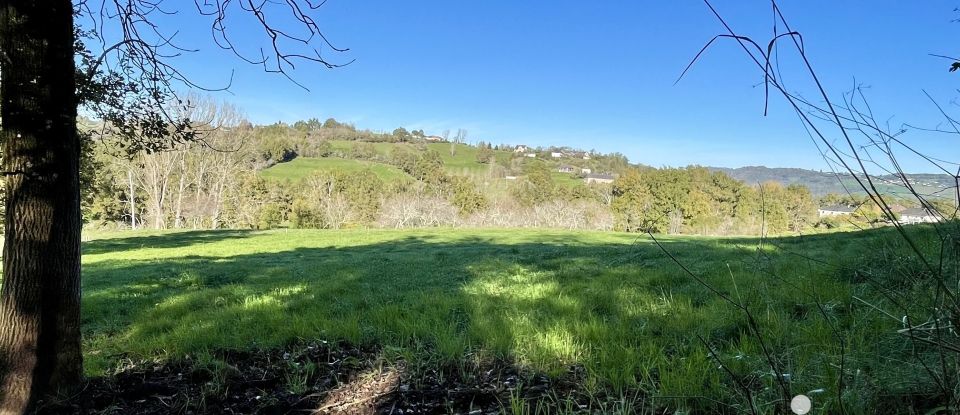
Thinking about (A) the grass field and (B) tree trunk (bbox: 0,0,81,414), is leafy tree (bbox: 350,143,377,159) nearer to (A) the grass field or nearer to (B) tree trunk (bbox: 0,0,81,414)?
(A) the grass field

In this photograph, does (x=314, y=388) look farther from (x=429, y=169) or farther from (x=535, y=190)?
→ (x=429, y=169)

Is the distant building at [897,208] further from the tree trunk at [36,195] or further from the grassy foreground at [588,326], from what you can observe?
the tree trunk at [36,195]

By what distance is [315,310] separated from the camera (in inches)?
191

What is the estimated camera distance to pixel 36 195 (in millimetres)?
2877

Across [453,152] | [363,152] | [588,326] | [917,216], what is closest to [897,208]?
[917,216]

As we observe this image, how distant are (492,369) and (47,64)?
3.20m

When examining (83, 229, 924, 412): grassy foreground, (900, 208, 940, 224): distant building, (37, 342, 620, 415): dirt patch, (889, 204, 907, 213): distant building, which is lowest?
(37, 342, 620, 415): dirt patch

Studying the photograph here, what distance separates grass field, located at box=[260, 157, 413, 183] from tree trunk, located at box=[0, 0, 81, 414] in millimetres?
77534

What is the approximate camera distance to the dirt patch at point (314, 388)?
2707mm

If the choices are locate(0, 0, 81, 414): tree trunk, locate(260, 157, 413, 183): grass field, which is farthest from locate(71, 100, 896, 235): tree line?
locate(0, 0, 81, 414): tree trunk

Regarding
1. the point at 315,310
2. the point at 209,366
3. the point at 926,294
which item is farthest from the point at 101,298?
the point at 926,294

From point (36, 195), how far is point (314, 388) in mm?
1977

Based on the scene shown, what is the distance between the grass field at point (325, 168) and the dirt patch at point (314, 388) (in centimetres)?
7745

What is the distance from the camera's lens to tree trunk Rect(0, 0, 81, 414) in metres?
2.79
